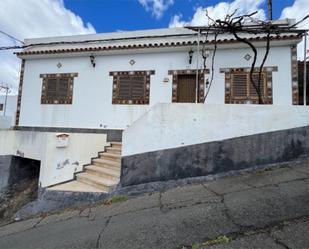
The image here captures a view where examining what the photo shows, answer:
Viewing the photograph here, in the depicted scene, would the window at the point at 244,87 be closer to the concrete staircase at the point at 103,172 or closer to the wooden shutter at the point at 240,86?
the wooden shutter at the point at 240,86

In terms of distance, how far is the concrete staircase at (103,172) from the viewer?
5.57 meters

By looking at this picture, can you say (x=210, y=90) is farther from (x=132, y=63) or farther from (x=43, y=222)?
(x=43, y=222)

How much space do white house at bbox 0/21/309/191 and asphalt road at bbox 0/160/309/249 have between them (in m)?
1.05

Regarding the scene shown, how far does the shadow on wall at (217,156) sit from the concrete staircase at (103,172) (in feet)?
1.64

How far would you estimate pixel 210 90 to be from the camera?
8859mm

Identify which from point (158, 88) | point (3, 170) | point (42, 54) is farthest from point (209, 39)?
point (3, 170)

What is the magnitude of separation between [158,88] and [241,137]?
480 cm

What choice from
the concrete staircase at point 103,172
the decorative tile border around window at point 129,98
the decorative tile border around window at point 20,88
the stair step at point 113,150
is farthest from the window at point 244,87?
the decorative tile border around window at point 20,88

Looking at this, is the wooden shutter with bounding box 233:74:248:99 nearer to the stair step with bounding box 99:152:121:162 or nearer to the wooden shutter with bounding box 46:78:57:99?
the stair step with bounding box 99:152:121:162

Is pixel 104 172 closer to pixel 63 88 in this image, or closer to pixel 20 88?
pixel 63 88

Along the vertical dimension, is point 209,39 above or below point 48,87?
above

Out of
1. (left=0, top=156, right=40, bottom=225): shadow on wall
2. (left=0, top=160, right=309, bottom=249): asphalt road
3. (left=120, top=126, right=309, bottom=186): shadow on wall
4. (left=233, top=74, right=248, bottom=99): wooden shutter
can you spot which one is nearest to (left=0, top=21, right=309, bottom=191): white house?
(left=233, top=74, right=248, bottom=99): wooden shutter

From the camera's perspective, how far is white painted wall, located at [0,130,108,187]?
609cm

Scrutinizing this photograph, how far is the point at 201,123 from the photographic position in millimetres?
5293
